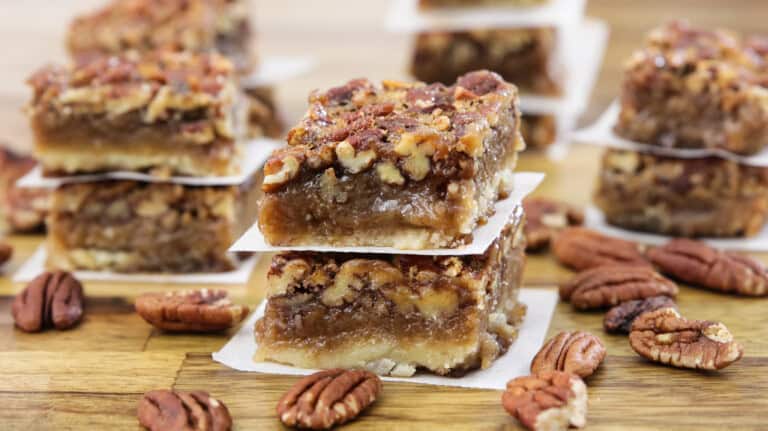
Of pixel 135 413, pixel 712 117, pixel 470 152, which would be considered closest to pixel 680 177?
pixel 712 117

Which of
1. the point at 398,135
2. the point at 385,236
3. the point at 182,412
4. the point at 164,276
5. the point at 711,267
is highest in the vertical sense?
the point at 398,135

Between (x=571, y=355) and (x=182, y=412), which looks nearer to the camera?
(x=182, y=412)

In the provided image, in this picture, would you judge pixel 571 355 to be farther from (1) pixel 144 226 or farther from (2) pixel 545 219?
(1) pixel 144 226

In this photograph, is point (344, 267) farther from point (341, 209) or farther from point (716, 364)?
point (716, 364)

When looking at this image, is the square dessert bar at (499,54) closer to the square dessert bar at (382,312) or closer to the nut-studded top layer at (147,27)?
the nut-studded top layer at (147,27)

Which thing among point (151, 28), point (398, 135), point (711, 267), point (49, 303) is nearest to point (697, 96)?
point (711, 267)

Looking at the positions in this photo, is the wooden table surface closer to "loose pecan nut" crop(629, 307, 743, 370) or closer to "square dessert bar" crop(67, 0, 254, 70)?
"loose pecan nut" crop(629, 307, 743, 370)

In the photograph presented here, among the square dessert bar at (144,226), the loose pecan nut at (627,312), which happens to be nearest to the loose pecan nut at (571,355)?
the loose pecan nut at (627,312)
